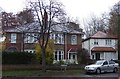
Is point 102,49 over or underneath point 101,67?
over

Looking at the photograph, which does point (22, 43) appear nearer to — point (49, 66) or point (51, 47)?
point (51, 47)

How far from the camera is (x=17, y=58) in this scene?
52.8 metres

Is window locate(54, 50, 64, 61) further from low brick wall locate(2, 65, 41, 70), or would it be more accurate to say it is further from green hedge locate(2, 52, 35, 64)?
low brick wall locate(2, 65, 41, 70)

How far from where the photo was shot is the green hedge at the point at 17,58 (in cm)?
5236

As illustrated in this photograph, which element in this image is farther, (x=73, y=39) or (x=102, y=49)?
(x=102, y=49)

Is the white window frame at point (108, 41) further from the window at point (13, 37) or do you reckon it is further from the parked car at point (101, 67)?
the parked car at point (101, 67)

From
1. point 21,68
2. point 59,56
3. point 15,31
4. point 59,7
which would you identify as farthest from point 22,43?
point 59,7

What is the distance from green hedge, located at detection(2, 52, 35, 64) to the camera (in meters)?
52.4

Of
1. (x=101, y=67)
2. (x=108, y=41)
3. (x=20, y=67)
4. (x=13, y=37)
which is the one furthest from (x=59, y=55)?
(x=101, y=67)

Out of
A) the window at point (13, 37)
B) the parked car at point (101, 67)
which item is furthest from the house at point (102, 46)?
the parked car at point (101, 67)

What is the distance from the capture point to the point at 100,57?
73.6 metres

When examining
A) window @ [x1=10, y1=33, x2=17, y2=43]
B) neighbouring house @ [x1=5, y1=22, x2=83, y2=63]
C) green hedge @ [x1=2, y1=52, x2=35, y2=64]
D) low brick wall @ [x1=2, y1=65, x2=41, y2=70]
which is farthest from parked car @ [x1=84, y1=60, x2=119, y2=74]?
window @ [x1=10, y1=33, x2=17, y2=43]

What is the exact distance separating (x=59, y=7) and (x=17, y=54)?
1213 cm

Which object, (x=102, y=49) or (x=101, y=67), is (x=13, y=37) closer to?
(x=102, y=49)
